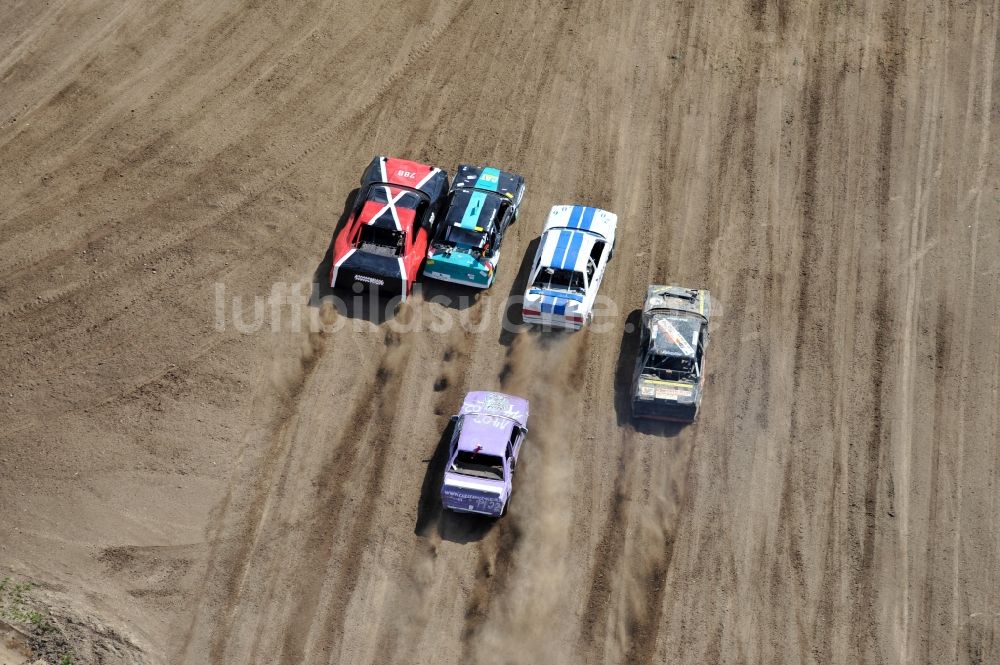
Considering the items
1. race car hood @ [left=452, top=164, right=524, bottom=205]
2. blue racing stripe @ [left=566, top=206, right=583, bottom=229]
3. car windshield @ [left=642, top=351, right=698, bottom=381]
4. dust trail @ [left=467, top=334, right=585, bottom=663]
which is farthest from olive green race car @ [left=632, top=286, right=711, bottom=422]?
race car hood @ [left=452, top=164, right=524, bottom=205]

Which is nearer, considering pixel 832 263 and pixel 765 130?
pixel 832 263

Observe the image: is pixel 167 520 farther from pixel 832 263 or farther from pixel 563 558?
pixel 832 263

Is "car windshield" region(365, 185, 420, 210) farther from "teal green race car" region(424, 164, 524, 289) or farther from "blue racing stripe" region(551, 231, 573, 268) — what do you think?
"blue racing stripe" region(551, 231, 573, 268)

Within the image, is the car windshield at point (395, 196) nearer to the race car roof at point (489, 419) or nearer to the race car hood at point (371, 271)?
the race car hood at point (371, 271)

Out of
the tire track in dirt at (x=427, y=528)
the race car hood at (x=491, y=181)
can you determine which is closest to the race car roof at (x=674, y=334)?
the tire track in dirt at (x=427, y=528)

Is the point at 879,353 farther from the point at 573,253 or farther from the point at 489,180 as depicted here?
the point at 489,180

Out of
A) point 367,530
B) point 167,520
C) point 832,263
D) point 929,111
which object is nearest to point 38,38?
point 167,520
